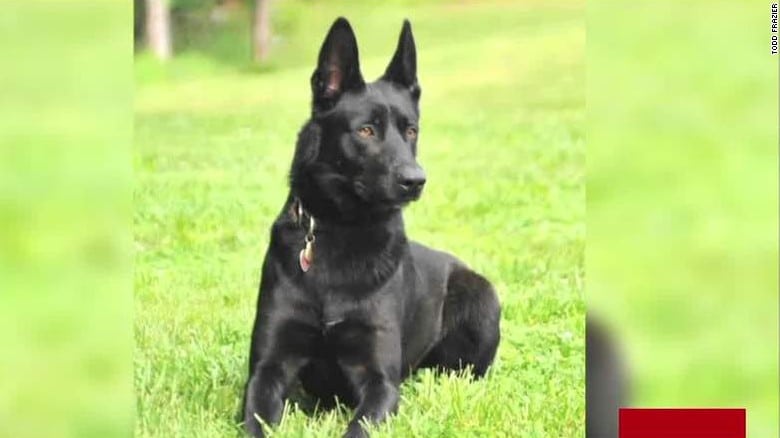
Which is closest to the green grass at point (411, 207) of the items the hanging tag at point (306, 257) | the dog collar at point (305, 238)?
the dog collar at point (305, 238)

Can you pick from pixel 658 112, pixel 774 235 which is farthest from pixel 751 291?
pixel 658 112

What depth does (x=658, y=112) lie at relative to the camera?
11.8ft

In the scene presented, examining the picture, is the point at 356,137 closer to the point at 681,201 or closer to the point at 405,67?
the point at 405,67

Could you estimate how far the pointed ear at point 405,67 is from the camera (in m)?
3.88

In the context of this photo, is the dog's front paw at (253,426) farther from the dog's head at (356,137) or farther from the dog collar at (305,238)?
the dog's head at (356,137)

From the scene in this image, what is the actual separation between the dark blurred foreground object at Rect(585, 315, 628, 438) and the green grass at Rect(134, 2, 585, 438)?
52 mm

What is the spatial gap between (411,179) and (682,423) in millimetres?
944

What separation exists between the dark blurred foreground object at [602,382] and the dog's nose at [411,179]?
1.86 ft

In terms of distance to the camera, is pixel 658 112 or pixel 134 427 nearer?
pixel 658 112

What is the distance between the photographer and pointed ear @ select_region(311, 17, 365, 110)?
3781mm

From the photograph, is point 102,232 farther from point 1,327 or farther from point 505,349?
point 505,349

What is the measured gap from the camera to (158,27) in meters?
4.00

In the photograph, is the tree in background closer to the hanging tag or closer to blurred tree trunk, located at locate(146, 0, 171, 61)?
blurred tree trunk, located at locate(146, 0, 171, 61)

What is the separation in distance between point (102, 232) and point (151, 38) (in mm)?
613
